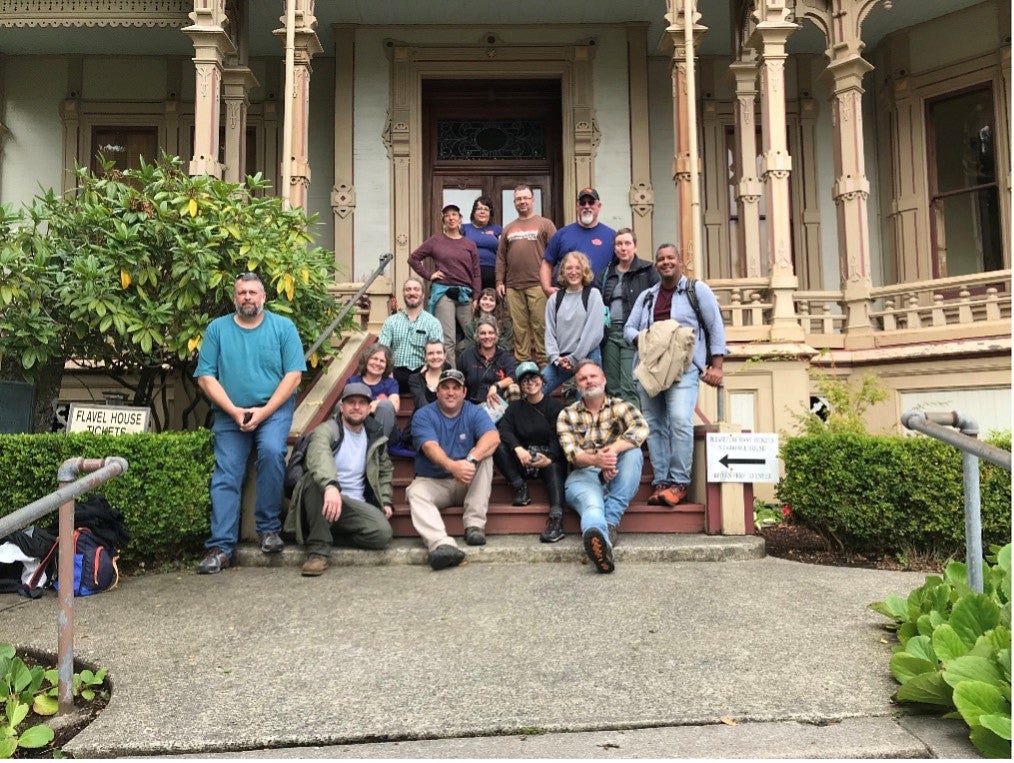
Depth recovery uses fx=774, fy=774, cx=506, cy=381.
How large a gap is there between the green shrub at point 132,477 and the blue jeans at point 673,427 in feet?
11.3

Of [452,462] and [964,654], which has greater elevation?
[452,462]

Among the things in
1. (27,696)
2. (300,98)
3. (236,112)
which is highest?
(236,112)

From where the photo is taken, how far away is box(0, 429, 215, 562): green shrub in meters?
5.26

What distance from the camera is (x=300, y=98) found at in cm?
932

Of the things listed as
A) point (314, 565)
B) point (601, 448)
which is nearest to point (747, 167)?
point (601, 448)

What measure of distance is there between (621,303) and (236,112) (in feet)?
21.6

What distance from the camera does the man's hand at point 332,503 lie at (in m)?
5.15

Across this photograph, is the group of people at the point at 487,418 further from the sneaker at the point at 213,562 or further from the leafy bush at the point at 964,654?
the leafy bush at the point at 964,654

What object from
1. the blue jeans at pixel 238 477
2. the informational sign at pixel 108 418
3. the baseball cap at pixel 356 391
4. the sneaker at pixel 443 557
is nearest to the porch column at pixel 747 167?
the baseball cap at pixel 356 391

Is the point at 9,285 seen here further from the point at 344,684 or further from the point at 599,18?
the point at 599,18

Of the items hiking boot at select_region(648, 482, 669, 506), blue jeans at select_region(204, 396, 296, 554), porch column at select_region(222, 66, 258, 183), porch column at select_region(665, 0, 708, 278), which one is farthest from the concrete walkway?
porch column at select_region(222, 66, 258, 183)

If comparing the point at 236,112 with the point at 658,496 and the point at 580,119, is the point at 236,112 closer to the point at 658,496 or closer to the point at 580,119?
the point at 580,119

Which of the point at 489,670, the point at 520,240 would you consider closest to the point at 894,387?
the point at 520,240

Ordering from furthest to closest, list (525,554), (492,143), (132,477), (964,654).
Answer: (492,143) < (525,554) < (132,477) < (964,654)
